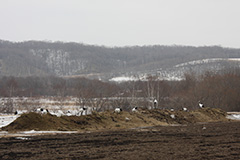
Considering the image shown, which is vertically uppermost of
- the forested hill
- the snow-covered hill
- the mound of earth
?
the forested hill

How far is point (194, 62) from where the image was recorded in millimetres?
150000

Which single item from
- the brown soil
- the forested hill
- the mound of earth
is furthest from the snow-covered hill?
the brown soil

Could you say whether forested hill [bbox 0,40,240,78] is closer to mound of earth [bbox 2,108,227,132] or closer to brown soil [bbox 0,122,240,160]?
mound of earth [bbox 2,108,227,132]

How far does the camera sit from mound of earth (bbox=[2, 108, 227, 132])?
21.1 meters

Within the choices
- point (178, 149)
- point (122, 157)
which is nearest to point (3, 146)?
point (122, 157)

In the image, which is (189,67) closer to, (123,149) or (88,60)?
(88,60)

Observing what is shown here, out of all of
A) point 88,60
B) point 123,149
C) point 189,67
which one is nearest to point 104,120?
point 123,149

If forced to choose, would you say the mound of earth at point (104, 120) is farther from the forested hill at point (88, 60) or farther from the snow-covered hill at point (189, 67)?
the forested hill at point (88, 60)

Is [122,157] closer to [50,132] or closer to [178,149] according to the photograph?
[178,149]

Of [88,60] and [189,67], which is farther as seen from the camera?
[88,60]

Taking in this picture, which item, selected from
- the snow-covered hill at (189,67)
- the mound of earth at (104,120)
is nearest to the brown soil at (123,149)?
the mound of earth at (104,120)

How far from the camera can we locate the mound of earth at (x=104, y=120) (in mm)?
21141

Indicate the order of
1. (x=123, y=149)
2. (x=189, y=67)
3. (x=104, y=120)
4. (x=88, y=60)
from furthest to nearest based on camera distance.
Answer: (x=88, y=60)
(x=189, y=67)
(x=104, y=120)
(x=123, y=149)

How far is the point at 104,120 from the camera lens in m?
24.3
